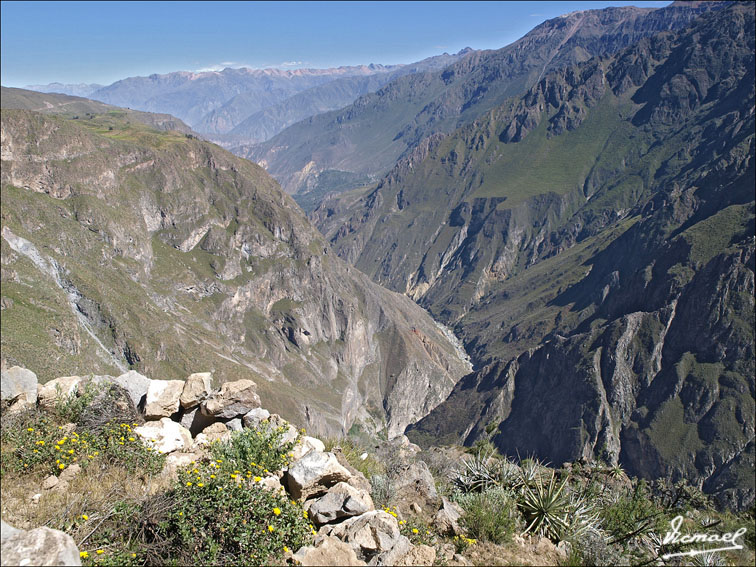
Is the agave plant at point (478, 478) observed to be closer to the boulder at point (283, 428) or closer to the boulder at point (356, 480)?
the boulder at point (356, 480)

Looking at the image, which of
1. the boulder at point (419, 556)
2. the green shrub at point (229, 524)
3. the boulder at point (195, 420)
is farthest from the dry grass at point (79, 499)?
the boulder at point (419, 556)

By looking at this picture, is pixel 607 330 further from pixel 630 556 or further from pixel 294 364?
pixel 630 556

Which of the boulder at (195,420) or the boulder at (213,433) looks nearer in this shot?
the boulder at (213,433)

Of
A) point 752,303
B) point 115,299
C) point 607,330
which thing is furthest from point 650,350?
point 115,299

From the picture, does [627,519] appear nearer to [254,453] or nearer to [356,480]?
[356,480]

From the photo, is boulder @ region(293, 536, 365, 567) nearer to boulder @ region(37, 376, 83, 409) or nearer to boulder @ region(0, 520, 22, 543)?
boulder @ region(0, 520, 22, 543)

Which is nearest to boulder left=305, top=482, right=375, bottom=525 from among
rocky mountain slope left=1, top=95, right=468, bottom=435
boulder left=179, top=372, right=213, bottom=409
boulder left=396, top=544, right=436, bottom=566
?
boulder left=396, top=544, right=436, bottom=566
